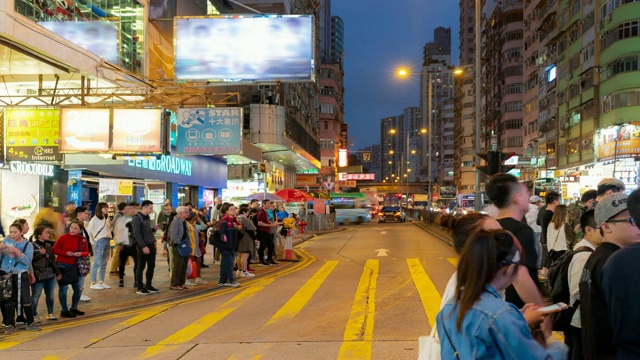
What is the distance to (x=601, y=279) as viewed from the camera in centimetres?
330

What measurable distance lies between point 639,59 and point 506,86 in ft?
159

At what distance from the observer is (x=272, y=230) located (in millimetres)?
19594

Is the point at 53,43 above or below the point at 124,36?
below

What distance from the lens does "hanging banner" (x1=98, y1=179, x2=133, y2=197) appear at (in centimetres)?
2214

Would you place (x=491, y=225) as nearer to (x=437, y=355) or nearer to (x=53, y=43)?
(x=437, y=355)

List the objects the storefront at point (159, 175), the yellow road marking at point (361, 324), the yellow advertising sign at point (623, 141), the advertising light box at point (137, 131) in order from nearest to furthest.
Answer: the yellow road marking at point (361, 324), the advertising light box at point (137, 131), the storefront at point (159, 175), the yellow advertising sign at point (623, 141)

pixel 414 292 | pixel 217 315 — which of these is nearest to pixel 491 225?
pixel 217 315

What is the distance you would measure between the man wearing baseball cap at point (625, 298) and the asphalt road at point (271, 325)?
4.58m

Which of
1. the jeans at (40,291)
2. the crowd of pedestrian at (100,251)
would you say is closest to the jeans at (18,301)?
the crowd of pedestrian at (100,251)

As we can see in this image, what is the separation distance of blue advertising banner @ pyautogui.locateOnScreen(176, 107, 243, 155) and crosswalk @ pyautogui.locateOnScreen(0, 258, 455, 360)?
547cm

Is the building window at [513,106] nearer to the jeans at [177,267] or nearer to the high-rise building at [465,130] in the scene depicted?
the high-rise building at [465,130]

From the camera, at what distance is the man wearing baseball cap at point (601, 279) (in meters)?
3.27

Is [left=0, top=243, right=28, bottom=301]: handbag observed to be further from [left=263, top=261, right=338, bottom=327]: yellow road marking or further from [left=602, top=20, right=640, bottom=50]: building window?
[left=602, top=20, right=640, bottom=50]: building window

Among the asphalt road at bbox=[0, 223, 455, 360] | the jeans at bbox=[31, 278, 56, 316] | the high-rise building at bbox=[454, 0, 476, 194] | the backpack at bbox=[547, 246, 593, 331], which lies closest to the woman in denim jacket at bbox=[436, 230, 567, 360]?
the backpack at bbox=[547, 246, 593, 331]
